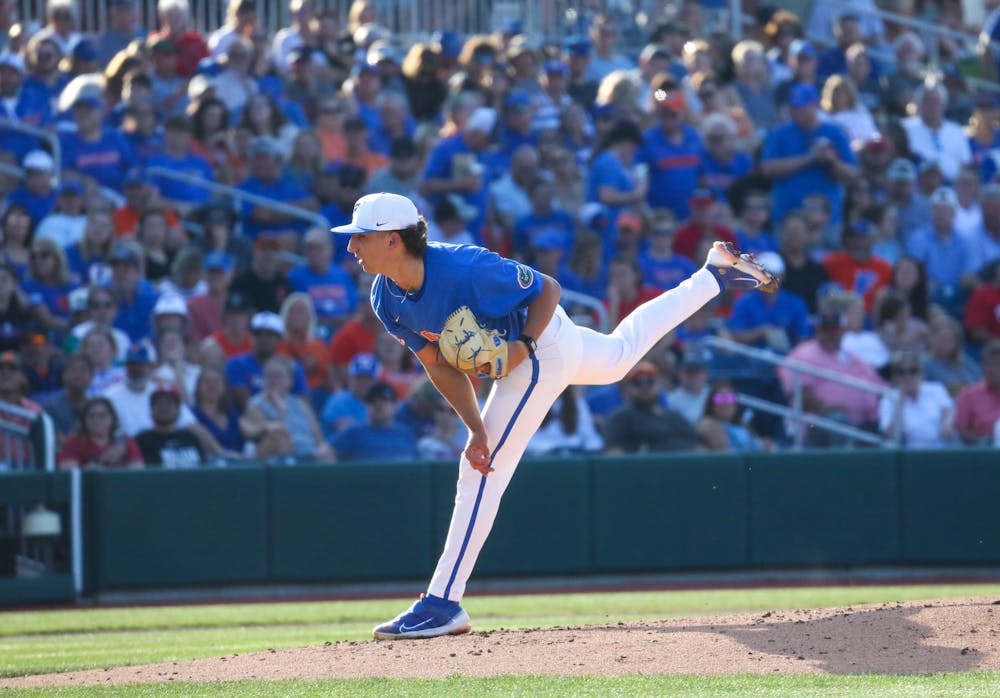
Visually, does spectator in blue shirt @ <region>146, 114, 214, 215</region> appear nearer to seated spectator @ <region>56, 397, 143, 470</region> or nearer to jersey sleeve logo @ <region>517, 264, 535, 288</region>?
seated spectator @ <region>56, 397, 143, 470</region>

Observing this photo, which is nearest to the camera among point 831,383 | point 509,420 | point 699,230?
point 509,420

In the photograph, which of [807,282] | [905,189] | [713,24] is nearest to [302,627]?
[807,282]

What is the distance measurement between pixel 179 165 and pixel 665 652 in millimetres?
8549

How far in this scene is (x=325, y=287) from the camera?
43.9 feet

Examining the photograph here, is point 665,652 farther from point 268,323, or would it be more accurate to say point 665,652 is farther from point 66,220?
point 66,220

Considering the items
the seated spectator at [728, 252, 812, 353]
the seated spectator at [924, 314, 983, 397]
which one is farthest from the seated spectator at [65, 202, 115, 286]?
the seated spectator at [924, 314, 983, 397]

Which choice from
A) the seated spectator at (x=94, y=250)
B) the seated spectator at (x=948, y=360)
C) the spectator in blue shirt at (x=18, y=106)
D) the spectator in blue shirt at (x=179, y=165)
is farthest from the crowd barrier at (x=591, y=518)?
the spectator in blue shirt at (x=18, y=106)

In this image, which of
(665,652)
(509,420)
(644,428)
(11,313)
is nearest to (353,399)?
(644,428)

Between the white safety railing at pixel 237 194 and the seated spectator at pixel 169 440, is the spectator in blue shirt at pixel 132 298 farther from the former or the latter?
the white safety railing at pixel 237 194

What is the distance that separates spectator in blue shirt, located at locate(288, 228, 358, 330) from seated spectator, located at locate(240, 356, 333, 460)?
4.03 feet

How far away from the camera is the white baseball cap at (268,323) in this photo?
1230cm

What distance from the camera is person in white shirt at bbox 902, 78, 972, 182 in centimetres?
1659

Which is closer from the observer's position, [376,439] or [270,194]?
[376,439]

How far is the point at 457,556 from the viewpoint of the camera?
22.6ft
